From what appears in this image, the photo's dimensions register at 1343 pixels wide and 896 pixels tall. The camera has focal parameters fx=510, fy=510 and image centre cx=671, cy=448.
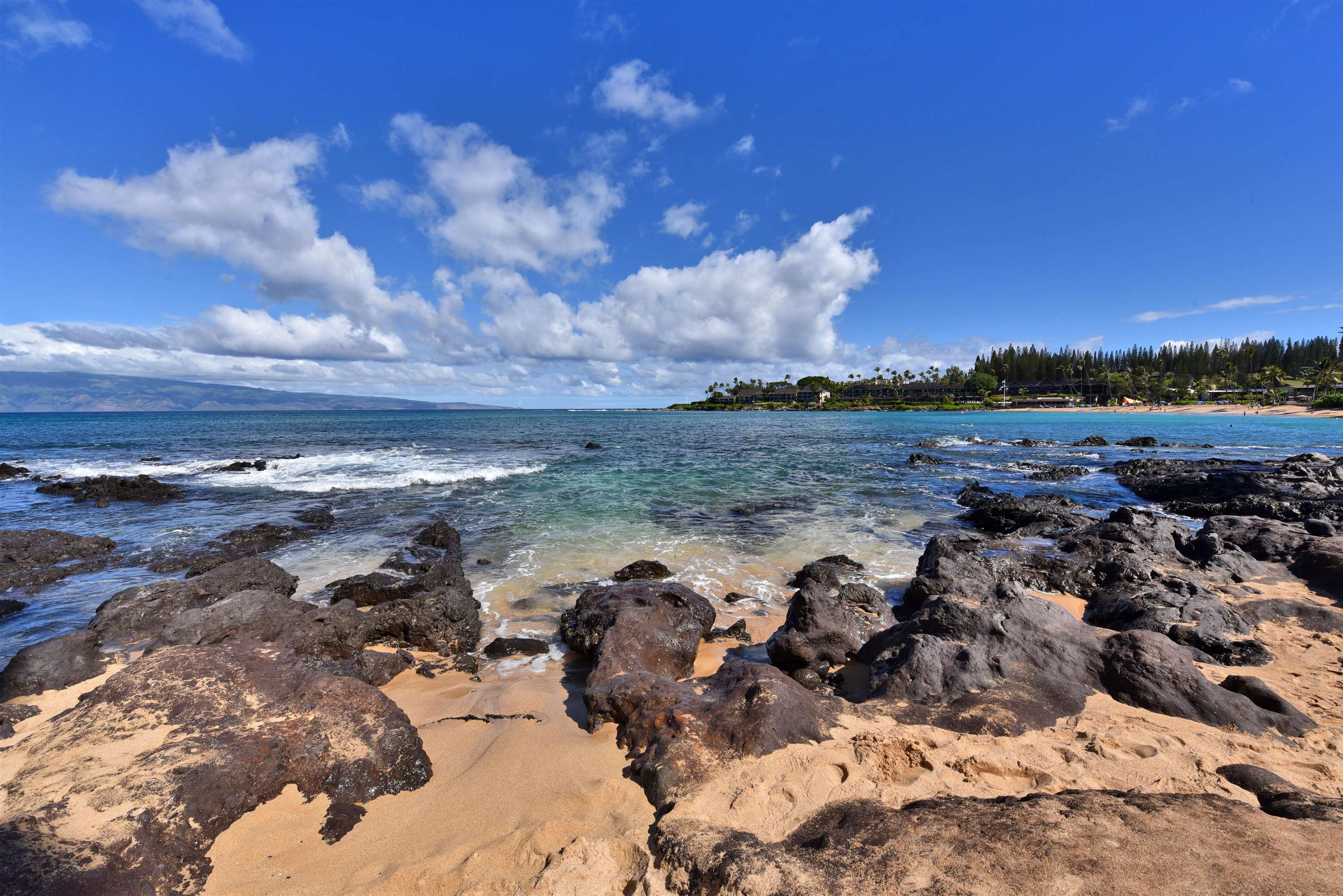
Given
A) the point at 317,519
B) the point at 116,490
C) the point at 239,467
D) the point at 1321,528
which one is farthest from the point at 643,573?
the point at 239,467

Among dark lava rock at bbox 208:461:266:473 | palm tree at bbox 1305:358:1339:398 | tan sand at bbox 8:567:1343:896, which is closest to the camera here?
tan sand at bbox 8:567:1343:896

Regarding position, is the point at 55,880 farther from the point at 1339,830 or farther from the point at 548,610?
the point at 1339,830

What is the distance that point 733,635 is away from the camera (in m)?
7.98

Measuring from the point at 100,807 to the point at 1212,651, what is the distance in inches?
445

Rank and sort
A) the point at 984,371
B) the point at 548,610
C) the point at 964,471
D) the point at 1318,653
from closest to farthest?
the point at 1318,653
the point at 548,610
the point at 964,471
the point at 984,371

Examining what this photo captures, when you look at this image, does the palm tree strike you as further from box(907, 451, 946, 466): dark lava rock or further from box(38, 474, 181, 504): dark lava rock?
box(38, 474, 181, 504): dark lava rock

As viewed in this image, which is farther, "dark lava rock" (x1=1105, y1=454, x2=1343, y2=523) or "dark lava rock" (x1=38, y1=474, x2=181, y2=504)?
"dark lava rock" (x1=38, y1=474, x2=181, y2=504)

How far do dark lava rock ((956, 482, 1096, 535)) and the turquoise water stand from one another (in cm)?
114

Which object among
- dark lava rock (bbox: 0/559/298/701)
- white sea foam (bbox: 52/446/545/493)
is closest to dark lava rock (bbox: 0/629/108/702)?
dark lava rock (bbox: 0/559/298/701)

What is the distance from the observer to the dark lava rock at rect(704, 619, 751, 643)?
7906 millimetres

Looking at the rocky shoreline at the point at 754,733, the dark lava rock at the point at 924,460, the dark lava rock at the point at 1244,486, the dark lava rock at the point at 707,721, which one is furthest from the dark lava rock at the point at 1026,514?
the dark lava rock at the point at 924,460

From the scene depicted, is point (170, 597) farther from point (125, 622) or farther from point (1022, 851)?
point (1022, 851)

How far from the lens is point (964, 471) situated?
28.1 m

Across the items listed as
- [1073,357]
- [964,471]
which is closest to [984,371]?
[1073,357]
